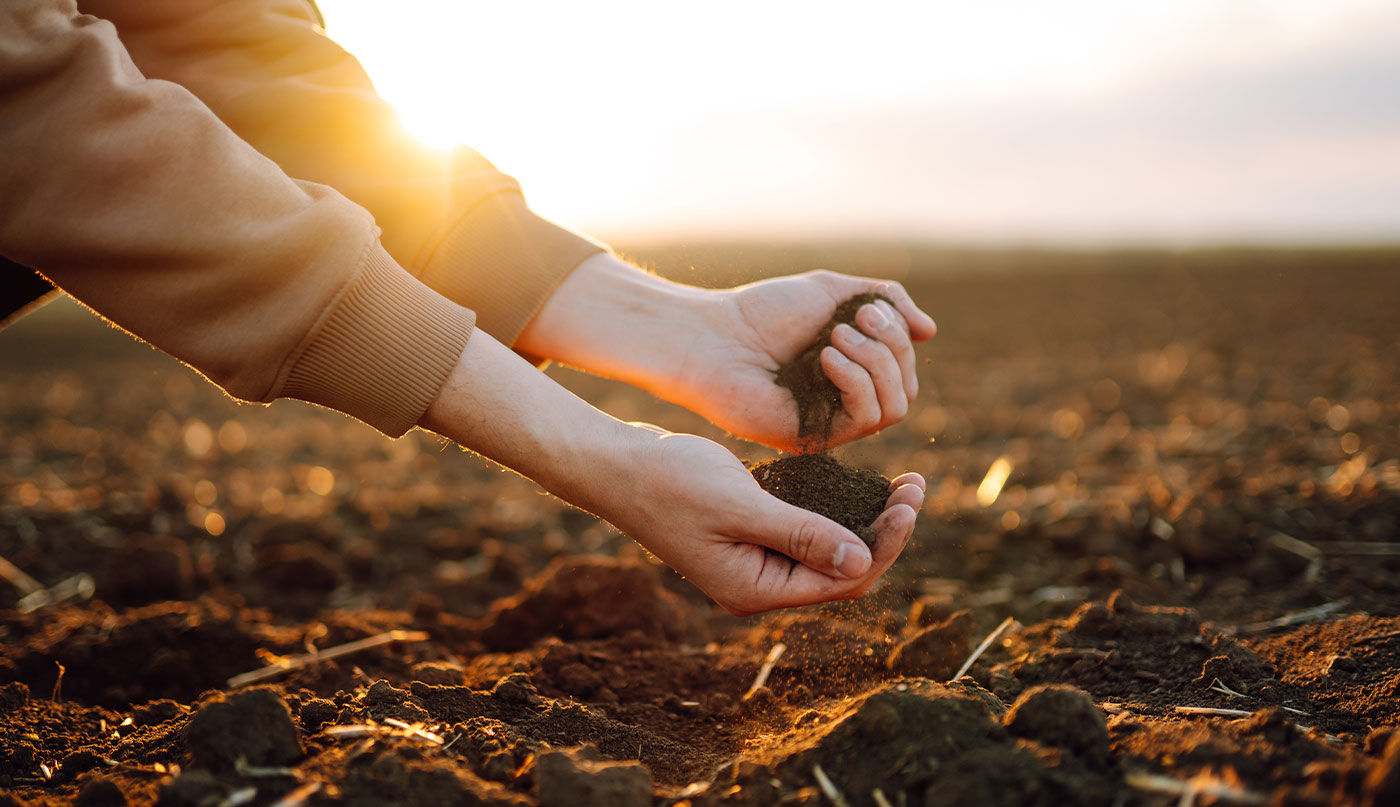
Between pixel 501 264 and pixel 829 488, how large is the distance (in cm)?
113

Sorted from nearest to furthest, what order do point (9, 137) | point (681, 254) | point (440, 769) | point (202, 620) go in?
1. point (440, 769)
2. point (9, 137)
3. point (202, 620)
4. point (681, 254)

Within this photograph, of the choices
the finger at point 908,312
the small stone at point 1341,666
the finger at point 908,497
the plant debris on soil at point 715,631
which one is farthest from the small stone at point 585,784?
the small stone at point 1341,666

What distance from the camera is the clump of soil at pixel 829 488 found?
2135 mm

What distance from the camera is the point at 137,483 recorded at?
4848 mm

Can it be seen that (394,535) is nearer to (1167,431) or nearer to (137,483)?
(137,483)

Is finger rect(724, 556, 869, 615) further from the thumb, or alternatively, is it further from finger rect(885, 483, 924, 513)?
finger rect(885, 483, 924, 513)

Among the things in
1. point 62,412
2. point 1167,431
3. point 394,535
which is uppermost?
point 1167,431

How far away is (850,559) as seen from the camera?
1.89 meters

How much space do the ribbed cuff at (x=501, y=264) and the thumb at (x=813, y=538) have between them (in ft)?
3.30

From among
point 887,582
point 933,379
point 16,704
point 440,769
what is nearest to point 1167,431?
point 933,379

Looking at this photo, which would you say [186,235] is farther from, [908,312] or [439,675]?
[908,312]

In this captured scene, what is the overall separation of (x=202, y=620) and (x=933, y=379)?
6.40 m

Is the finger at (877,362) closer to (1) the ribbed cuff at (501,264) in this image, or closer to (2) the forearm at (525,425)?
(2) the forearm at (525,425)

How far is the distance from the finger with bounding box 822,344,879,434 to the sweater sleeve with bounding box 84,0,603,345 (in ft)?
2.74
